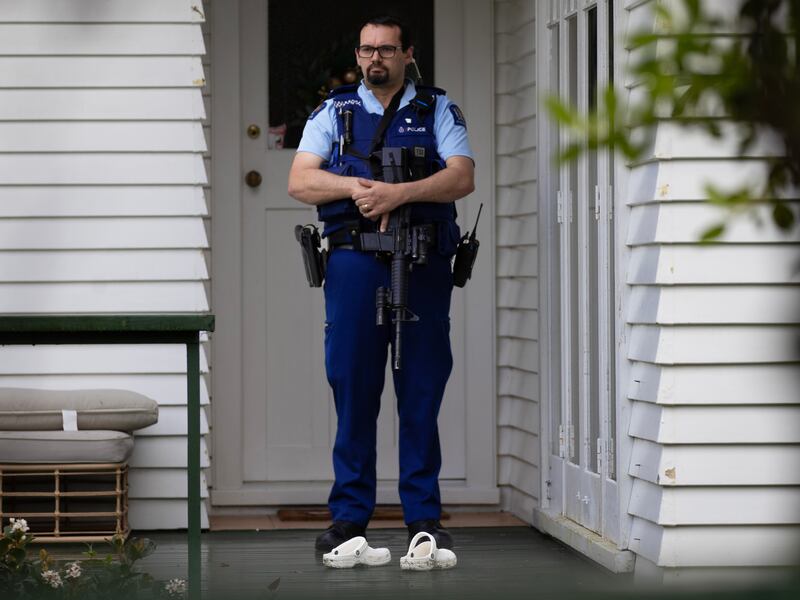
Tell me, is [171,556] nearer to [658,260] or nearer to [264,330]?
[264,330]

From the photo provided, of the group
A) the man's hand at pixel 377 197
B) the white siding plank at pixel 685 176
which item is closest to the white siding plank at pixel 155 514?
the man's hand at pixel 377 197

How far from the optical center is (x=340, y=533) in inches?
168

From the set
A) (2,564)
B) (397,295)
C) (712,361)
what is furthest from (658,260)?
(2,564)

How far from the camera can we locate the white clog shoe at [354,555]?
4.15 meters

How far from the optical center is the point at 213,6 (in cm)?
529

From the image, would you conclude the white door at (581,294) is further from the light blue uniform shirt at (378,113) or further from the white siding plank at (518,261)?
the light blue uniform shirt at (378,113)

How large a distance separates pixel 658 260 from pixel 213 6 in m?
2.41

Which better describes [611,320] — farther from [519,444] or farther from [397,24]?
[519,444]

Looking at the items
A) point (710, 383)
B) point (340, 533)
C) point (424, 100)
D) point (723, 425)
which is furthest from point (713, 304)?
point (340, 533)

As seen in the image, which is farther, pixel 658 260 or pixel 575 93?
pixel 575 93

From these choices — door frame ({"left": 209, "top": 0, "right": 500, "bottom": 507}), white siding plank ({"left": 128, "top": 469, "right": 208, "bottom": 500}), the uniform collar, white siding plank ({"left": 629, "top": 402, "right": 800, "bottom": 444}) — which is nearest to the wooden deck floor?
white siding plank ({"left": 128, "top": 469, "right": 208, "bottom": 500})

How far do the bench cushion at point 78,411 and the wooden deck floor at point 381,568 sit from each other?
0.45 meters

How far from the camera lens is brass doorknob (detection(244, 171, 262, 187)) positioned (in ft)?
17.4

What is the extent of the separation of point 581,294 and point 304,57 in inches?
63.9
